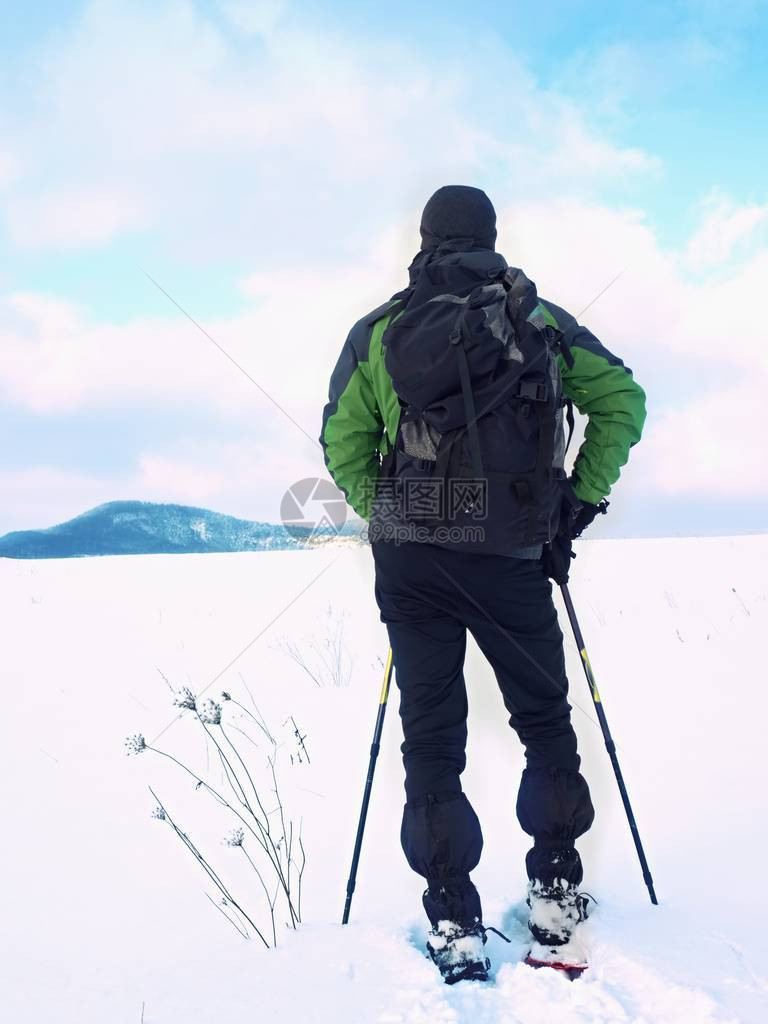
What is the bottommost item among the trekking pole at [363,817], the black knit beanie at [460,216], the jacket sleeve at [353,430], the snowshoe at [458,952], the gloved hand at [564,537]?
the snowshoe at [458,952]

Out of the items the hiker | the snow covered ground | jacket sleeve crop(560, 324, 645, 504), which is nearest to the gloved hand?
the hiker

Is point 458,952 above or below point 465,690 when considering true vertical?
below

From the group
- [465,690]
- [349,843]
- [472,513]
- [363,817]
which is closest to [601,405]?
[472,513]

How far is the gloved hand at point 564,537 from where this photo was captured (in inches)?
100

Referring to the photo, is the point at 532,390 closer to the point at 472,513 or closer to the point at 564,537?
the point at 472,513

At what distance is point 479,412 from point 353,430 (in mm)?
540

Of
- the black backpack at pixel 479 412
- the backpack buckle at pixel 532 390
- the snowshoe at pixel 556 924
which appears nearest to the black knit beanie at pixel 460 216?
the black backpack at pixel 479 412

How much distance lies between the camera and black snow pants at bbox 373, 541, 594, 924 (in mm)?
2354

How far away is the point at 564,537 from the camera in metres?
2.62

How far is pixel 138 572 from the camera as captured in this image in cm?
1352

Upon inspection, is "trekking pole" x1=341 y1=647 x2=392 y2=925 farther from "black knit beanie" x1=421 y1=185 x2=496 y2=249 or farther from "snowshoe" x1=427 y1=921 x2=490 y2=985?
"black knit beanie" x1=421 y1=185 x2=496 y2=249

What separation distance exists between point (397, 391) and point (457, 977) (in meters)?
1.72

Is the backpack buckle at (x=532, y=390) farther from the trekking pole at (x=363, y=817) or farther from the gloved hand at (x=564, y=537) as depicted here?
the trekking pole at (x=363, y=817)

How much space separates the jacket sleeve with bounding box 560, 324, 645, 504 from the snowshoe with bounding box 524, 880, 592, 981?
1.32 m
